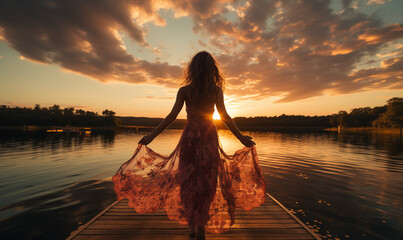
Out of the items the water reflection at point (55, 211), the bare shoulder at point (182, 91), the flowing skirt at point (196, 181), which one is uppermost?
the bare shoulder at point (182, 91)

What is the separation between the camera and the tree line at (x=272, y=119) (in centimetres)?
6500

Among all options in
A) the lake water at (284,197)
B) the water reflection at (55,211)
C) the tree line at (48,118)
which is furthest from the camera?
the tree line at (48,118)

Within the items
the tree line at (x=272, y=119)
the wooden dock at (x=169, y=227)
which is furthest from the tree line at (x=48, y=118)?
the wooden dock at (x=169, y=227)

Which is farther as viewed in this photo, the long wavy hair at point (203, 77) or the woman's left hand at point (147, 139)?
the woman's left hand at point (147, 139)

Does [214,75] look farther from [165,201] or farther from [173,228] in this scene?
[173,228]

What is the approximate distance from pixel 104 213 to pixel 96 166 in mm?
11746

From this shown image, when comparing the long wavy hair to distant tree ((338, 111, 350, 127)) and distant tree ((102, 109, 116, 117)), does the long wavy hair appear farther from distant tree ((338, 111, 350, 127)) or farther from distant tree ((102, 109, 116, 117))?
distant tree ((102, 109, 116, 117))

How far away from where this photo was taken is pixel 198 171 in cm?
298

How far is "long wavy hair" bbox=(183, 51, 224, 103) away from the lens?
288cm

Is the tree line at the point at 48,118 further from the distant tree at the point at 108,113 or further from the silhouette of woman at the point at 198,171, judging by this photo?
the silhouette of woman at the point at 198,171

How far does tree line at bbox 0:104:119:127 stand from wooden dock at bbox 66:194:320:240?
5208 inches

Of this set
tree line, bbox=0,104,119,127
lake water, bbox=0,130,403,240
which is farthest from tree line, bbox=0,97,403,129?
lake water, bbox=0,130,403,240

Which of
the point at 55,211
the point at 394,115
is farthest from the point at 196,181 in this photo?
the point at 394,115

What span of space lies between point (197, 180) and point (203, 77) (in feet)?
5.15
